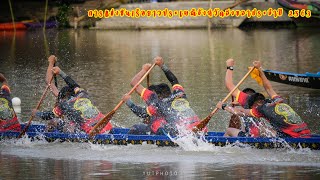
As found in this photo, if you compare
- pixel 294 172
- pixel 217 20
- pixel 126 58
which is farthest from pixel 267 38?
pixel 294 172

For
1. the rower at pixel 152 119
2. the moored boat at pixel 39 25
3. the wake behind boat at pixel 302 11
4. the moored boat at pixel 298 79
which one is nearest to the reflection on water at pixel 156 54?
the moored boat at pixel 298 79

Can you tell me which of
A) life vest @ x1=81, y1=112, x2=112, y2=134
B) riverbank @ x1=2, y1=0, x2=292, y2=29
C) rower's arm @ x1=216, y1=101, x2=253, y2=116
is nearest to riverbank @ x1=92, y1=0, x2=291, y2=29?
riverbank @ x1=2, y1=0, x2=292, y2=29

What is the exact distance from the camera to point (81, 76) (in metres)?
30.5

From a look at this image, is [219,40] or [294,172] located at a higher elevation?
[219,40]

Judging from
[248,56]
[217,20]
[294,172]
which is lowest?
[294,172]

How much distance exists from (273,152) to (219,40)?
2667 centimetres

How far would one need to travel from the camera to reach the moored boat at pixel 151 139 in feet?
54.0

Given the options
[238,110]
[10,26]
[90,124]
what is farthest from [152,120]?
[10,26]

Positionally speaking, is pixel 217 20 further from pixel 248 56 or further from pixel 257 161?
pixel 257 161

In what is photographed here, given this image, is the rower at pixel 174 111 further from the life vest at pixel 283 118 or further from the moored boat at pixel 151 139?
the life vest at pixel 283 118

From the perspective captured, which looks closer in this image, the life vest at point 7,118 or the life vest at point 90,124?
the life vest at point 90,124

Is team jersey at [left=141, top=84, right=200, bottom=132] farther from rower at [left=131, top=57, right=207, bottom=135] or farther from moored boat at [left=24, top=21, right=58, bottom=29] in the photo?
moored boat at [left=24, top=21, right=58, bottom=29]

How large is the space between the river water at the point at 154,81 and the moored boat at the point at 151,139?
0.12m

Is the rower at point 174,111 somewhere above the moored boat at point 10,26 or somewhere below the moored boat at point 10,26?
below
